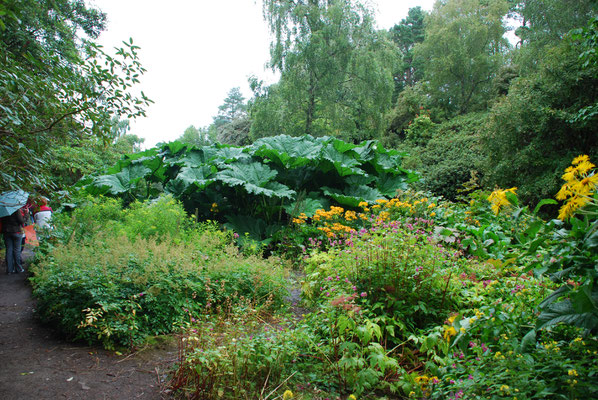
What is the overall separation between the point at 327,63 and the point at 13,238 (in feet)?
43.3

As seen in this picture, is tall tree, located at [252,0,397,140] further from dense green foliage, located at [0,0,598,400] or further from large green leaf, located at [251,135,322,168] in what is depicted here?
large green leaf, located at [251,135,322,168]

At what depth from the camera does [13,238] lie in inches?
222

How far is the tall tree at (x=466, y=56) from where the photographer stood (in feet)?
64.6

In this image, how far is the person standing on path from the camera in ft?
18.3

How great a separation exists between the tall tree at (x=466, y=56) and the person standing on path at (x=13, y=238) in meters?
20.2

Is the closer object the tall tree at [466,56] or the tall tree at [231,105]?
the tall tree at [466,56]

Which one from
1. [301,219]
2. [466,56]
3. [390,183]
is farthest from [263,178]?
[466,56]

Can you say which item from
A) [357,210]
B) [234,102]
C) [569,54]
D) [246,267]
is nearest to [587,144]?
[569,54]

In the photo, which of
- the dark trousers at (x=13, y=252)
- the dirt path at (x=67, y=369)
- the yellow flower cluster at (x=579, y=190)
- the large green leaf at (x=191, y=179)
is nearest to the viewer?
the yellow flower cluster at (x=579, y=190)

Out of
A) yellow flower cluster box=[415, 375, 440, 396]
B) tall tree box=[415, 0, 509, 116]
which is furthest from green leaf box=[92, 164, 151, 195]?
tall tree box=[415, 0, 509, 116]

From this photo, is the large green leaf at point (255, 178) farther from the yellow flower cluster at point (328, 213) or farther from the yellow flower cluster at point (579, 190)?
the yellow flower cluster at point (579, 190)

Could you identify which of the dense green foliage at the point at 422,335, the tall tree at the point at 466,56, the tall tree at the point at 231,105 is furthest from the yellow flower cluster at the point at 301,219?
the tall tree at the point at 231,105

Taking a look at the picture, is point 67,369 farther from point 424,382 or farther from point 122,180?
point 122,180

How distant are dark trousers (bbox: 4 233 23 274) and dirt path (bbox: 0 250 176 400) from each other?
3.21 m
